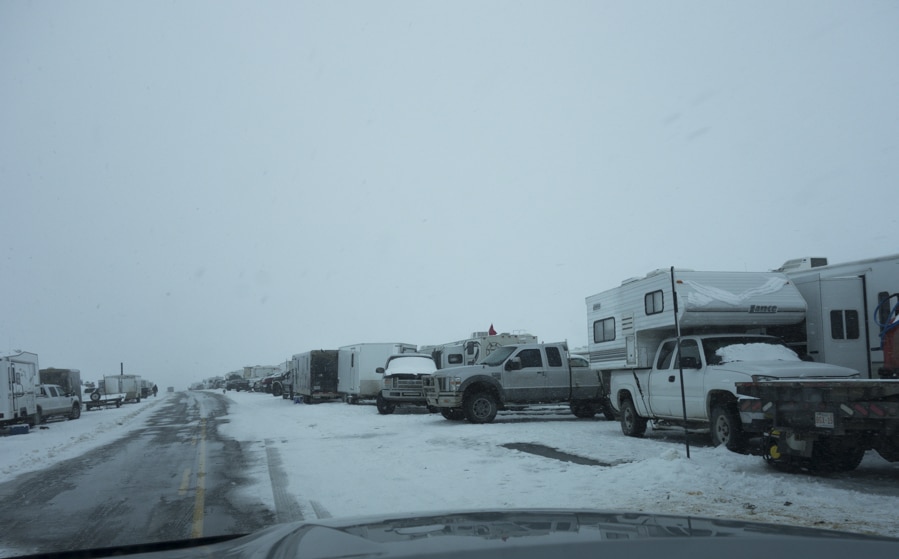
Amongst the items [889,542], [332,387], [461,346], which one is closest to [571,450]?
[889,542]

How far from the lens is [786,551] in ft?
6.88

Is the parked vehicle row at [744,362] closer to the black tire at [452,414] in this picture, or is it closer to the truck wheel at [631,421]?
the truck wheel at [631,421]

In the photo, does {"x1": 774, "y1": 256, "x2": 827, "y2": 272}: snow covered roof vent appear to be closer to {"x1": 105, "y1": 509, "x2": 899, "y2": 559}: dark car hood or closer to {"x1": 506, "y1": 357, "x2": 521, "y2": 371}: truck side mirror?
{"x1": 506, "y1": 357, "x2": 521, "y2": 371}: truck side mirror

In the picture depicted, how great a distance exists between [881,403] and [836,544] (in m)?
6.69

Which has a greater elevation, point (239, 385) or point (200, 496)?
point (200, 496)

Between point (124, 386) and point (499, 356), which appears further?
point (124, 386)

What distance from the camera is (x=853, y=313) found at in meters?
12.4

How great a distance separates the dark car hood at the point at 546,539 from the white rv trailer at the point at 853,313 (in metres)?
11.1

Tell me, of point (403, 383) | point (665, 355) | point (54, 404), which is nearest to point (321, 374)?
point (54, 404)

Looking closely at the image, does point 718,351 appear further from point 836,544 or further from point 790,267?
point 836,544

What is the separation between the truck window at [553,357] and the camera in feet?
62.1

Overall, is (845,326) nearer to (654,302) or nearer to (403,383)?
(654,302)

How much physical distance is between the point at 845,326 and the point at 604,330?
15.9 feet

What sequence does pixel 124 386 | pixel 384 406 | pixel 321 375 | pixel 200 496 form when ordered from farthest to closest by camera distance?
pixel 124 386
pixel 321 375
pixel 384 406
pixel 200 496
